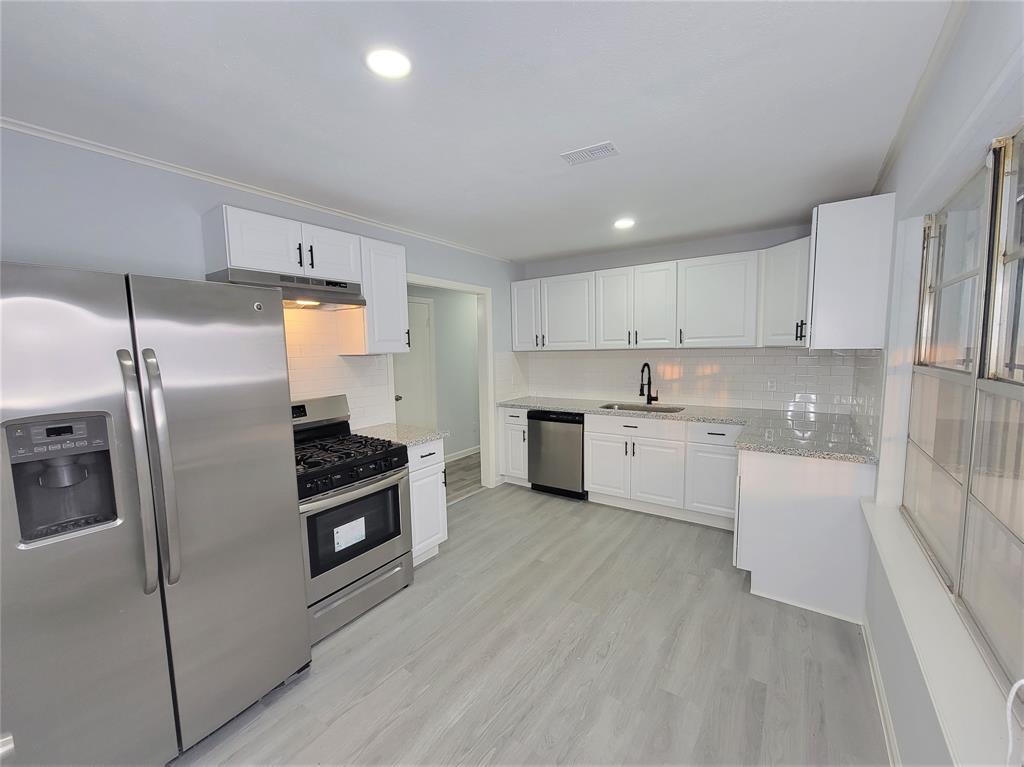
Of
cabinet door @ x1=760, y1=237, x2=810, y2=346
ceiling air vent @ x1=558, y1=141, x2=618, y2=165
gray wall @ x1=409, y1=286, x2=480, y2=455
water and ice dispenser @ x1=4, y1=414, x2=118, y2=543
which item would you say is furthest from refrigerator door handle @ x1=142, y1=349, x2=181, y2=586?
gray wall @ x1=409, y1=286, x2=480, y2=455

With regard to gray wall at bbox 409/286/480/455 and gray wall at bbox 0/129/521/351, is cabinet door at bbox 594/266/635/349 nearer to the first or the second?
gray wall at bbox 409/286/480/455

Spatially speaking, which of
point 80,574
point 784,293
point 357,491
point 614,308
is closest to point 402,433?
point 357,491

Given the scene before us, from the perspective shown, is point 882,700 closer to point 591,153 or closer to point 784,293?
point 784,293

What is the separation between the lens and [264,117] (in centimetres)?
171

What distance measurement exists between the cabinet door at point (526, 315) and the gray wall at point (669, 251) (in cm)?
38

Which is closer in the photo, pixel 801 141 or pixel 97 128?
pixel 97 128

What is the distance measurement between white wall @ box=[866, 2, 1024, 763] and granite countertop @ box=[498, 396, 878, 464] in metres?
0.29

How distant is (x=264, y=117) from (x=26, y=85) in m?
0.73

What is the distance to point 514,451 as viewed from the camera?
451 cm

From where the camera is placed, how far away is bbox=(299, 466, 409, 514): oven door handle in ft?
7.06

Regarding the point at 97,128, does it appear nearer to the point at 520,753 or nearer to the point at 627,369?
the point at 520,753

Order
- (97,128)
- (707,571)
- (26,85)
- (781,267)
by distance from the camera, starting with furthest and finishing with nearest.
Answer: (781,267) → (707,571) → (97,128) → (26,85)

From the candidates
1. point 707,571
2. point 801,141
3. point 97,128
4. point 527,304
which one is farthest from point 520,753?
point 527,304

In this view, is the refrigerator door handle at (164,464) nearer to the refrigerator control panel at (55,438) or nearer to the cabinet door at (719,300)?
the refrigerator control panel at (55,438)
